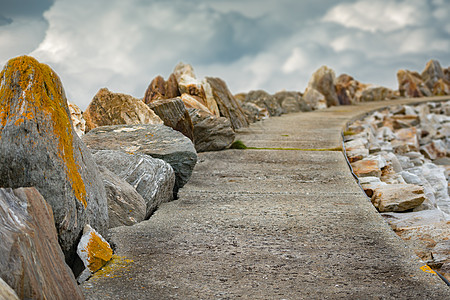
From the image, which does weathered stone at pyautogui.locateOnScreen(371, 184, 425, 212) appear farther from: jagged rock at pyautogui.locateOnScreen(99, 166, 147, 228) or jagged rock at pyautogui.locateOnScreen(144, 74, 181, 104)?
jagged rock at pyautogui.locateOnScreen(144, 74, 181, 104)

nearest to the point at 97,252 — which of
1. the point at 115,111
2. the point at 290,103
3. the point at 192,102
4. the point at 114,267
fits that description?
the point at 114,267

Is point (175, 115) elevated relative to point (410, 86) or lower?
lower

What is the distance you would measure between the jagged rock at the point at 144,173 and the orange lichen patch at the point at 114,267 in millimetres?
1105

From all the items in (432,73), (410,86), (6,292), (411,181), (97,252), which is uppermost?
(432,73)

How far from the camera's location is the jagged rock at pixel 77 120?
26.3 ft

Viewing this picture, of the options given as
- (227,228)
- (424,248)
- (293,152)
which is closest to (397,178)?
(293,152)

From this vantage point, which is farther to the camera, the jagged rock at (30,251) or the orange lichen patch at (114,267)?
the orange lichen patch at (114,267)

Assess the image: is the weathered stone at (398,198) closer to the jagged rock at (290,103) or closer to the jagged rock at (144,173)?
the jagged rock at (144,173)

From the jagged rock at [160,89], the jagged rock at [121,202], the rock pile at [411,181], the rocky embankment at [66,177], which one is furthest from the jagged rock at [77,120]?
the rock pile at [411,181]

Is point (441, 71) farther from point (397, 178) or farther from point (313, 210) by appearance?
point (313, 210)

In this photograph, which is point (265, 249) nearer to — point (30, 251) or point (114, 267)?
point (114, 267)

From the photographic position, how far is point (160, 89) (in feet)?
35.9

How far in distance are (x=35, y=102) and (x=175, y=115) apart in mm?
4704

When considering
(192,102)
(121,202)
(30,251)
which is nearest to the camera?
(30,251)
